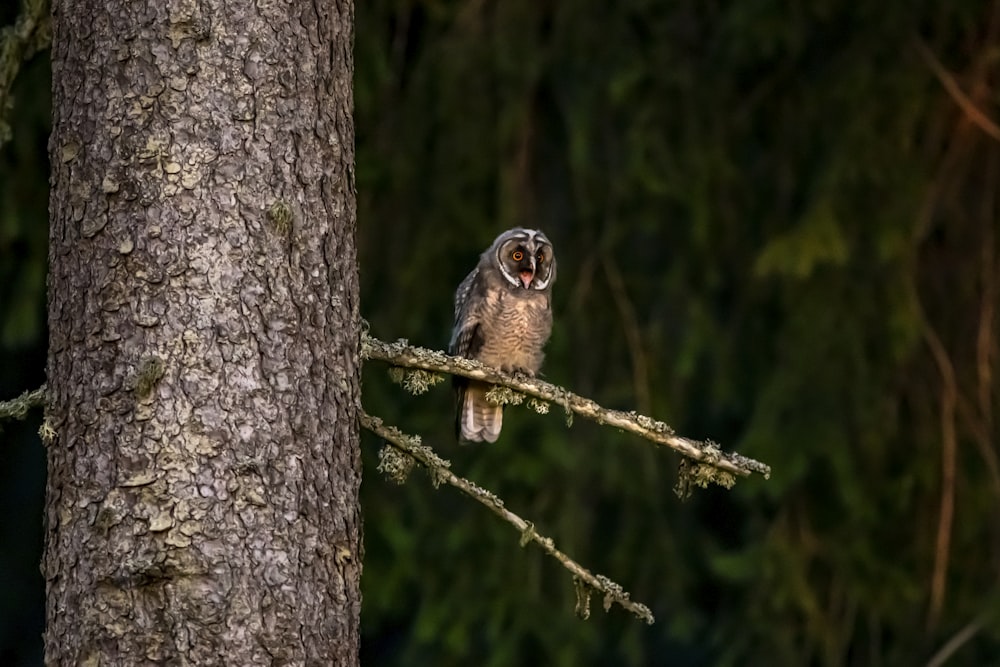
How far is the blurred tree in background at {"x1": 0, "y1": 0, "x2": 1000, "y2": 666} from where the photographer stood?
16.8ft

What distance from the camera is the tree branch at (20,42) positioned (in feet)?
9.73

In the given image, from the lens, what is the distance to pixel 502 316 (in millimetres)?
4656

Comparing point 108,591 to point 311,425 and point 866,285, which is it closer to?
point 311,425

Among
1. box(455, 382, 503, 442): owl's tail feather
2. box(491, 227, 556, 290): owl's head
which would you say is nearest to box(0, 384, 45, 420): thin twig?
box(455, 382, 503, 442): owl's tail feather

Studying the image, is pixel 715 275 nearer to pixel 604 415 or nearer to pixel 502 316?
pixel 502 316

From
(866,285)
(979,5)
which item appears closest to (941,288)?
(866,285)

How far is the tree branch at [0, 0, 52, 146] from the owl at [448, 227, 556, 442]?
71.5 inches

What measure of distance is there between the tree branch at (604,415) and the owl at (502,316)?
5.39 feet

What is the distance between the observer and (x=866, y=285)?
518cm

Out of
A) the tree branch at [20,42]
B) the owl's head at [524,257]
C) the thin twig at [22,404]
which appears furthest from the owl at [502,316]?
the thin twig at [22,404]

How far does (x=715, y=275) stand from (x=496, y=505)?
3065 millimetres

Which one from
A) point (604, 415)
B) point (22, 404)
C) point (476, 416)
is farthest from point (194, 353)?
point (476, 416)

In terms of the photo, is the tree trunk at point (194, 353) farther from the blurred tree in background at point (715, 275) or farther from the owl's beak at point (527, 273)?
the blurred tree in background at point (715, 275)

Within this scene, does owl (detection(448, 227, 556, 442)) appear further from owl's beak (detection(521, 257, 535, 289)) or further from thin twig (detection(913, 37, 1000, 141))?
thin twig (detection(913, 37, 1000, 141))
